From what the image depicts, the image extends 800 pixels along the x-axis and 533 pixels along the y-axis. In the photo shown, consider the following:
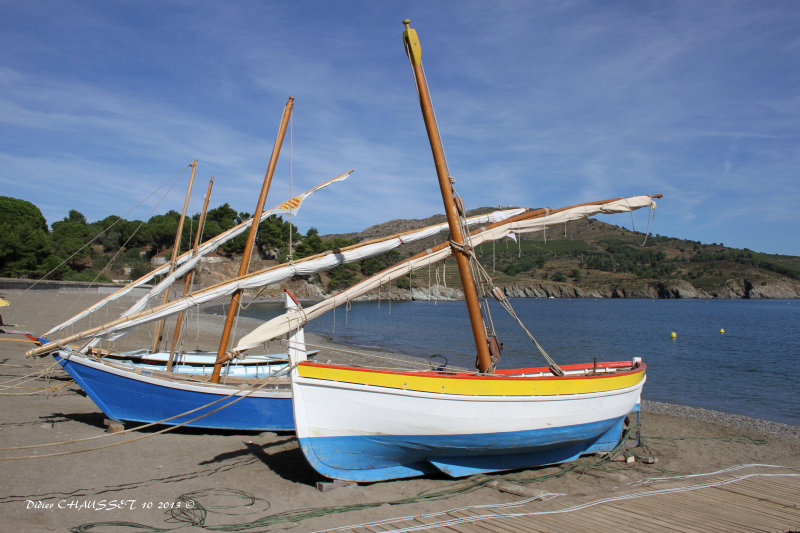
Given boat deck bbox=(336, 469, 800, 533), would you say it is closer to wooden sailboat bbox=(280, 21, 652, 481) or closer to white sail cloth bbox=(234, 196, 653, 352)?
wooden sailboat bbox=(280, 21, 652, 481)

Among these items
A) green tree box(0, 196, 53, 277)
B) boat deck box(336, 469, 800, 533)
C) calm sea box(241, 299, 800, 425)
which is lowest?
calm sea box(241, 299, 800, 425)

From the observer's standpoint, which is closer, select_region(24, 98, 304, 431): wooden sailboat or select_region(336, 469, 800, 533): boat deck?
select_region(336, 469, 800, 533): boat deck

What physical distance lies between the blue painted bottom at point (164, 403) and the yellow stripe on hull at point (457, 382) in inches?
150

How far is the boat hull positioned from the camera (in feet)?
26.0

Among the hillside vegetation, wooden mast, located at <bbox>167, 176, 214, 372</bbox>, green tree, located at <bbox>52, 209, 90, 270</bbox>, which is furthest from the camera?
green tree, located at <bbox>52, 209, 90, 270</bbox>

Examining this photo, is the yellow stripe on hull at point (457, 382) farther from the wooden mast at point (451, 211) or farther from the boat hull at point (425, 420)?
the wooden mast at point (451, 211)

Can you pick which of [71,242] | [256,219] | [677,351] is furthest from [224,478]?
[71,242]

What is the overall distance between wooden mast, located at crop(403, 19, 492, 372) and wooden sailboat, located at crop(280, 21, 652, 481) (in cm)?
2

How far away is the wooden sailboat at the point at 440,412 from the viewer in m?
7.94

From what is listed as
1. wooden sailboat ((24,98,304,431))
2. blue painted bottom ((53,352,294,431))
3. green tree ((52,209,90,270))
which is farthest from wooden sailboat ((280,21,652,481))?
green tree ((52,209,90,270))

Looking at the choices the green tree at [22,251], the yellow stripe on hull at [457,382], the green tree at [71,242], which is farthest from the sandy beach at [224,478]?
the green tree at [71,242]

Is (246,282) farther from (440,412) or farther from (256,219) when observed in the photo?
(440,412)

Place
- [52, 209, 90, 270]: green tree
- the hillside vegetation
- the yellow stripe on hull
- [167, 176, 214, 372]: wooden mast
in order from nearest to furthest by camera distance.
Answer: the yellow stripe on hull < [167, 176, 214, 372]: wooden mast < the hillside vegetation < [52, 209, 90, 270]: green tree

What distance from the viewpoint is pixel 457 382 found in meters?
8.24
